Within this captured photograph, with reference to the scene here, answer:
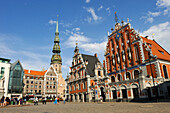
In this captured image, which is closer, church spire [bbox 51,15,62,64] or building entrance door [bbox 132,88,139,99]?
building entrance door [bbox 132,88,139,99]

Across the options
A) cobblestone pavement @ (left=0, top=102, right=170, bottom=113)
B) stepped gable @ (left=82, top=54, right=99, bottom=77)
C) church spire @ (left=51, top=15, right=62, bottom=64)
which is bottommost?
cobblestone pavement @ (left=0, top=102, right=170, bottom=113)

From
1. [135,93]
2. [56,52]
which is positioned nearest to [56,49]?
[56,52]

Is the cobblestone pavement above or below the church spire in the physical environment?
below

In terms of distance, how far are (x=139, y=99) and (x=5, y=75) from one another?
48814 mm

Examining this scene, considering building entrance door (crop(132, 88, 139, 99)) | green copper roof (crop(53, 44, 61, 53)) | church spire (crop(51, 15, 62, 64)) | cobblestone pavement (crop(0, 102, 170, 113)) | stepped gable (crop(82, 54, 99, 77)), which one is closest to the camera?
cobblestone pavement (crop(0, 102, 170, 113))

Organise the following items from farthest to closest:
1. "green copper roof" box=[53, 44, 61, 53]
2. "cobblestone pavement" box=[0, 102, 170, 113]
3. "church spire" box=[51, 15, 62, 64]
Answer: "green copper roof" box=[53, 44, 61, 53]
"church spire" box=[51, 15, 62, 64]
"cobblestone pavement" box=[0, 102, 170, 113]

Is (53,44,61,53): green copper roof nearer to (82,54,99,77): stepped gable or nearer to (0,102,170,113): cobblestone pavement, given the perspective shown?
(82,54,99,77): stepped gable

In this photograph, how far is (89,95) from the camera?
39031 millimetres

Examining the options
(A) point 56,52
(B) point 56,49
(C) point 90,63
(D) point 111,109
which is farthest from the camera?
(A) point 56,52

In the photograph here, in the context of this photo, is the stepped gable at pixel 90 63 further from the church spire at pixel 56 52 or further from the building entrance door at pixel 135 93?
the church spire at pixel 56 52

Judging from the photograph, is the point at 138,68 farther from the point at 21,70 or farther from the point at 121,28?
the point at 21,70

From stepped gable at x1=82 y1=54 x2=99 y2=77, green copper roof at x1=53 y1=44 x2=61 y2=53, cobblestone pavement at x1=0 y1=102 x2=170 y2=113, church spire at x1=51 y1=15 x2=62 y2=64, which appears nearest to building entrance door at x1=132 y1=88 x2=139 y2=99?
cobblestone pavement at x1=0 y1=102 x2=170 y2=113

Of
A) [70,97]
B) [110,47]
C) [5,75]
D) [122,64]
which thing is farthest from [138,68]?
→ [5,75]

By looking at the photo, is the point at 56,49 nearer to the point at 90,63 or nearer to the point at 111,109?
the point at 90,63
